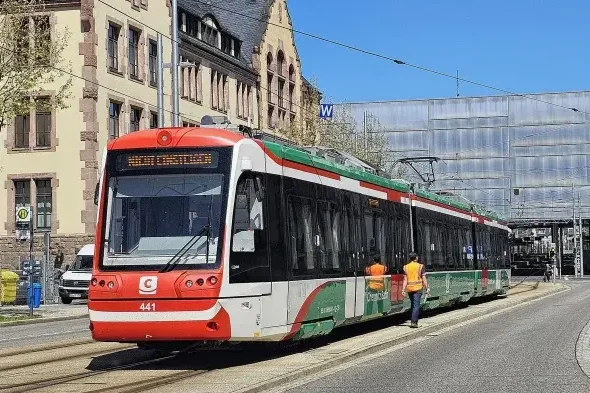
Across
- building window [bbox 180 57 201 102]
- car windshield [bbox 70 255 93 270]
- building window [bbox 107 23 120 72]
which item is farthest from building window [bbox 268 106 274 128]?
car windshield [bbox 70 255 93 270]

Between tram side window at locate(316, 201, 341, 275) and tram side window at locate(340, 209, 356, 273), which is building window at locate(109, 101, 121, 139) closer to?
tram side window at locate(340, 209, 356, 273)

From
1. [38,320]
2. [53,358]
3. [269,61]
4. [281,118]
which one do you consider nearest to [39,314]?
[38,320]

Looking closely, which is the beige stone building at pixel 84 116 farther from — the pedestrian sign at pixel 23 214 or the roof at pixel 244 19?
the pedestrian sign at pixel 23 214

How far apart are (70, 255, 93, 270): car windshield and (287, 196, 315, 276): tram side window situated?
24.2 m

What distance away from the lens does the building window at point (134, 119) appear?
49.3 meters

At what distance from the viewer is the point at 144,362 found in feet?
54.9

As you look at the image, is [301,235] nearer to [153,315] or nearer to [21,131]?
[153,315]

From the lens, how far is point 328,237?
1888 cm

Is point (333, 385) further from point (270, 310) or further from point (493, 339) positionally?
point (493, 339)

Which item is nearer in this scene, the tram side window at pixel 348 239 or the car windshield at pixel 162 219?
the car windshield at pixel 162 219

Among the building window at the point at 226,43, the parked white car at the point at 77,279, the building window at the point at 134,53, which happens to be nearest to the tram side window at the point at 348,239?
the parked white car at the point at 77,279

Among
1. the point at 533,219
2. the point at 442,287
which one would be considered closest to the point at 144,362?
the point at 442,287

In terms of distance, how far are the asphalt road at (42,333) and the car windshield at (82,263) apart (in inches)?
377

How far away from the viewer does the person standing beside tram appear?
2325 centimetres
